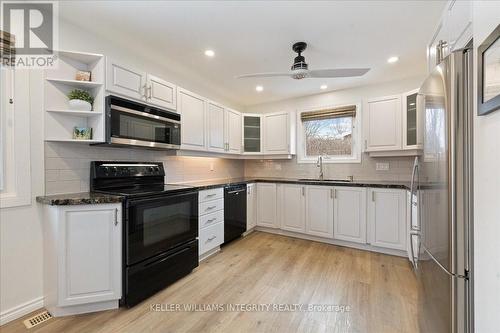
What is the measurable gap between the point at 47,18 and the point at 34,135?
3.32 ft

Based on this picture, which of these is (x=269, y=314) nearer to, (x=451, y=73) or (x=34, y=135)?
(x=451, y=73)

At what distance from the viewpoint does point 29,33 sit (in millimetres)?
1797

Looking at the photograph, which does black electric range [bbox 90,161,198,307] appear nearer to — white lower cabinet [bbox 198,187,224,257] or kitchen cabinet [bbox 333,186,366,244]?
white lower cabinet [bbox 198,187,224,257]

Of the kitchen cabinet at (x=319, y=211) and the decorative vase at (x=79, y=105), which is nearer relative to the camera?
the decorative vase at (x=79, y=105)

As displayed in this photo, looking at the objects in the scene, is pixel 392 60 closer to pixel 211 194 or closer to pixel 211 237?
pixel 211 194

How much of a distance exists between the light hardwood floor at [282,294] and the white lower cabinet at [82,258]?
0.13 meters

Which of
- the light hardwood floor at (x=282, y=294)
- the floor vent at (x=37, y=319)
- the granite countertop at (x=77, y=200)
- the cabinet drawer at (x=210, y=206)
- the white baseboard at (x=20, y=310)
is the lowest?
the light hardwood floor at (x=282, y=294)

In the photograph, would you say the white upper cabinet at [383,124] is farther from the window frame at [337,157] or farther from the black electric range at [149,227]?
the black electric range at [149,227]

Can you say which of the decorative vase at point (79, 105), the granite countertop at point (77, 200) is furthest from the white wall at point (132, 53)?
the granite countertop at point (77, 200)

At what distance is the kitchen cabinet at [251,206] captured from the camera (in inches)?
141

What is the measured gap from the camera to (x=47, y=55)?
1.85 m

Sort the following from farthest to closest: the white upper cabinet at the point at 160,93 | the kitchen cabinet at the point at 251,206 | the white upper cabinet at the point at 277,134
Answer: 1. the white upper cabinet at the point at 277,134
2. the kitchen cabinet at the point at 251,206
3. the white upper cabinet at the point at 160,93

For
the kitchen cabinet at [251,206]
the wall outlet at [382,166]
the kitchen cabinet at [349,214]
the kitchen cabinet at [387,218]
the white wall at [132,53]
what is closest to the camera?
the white wall at [132,53]

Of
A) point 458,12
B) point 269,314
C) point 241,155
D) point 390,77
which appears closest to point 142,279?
point 269,314
